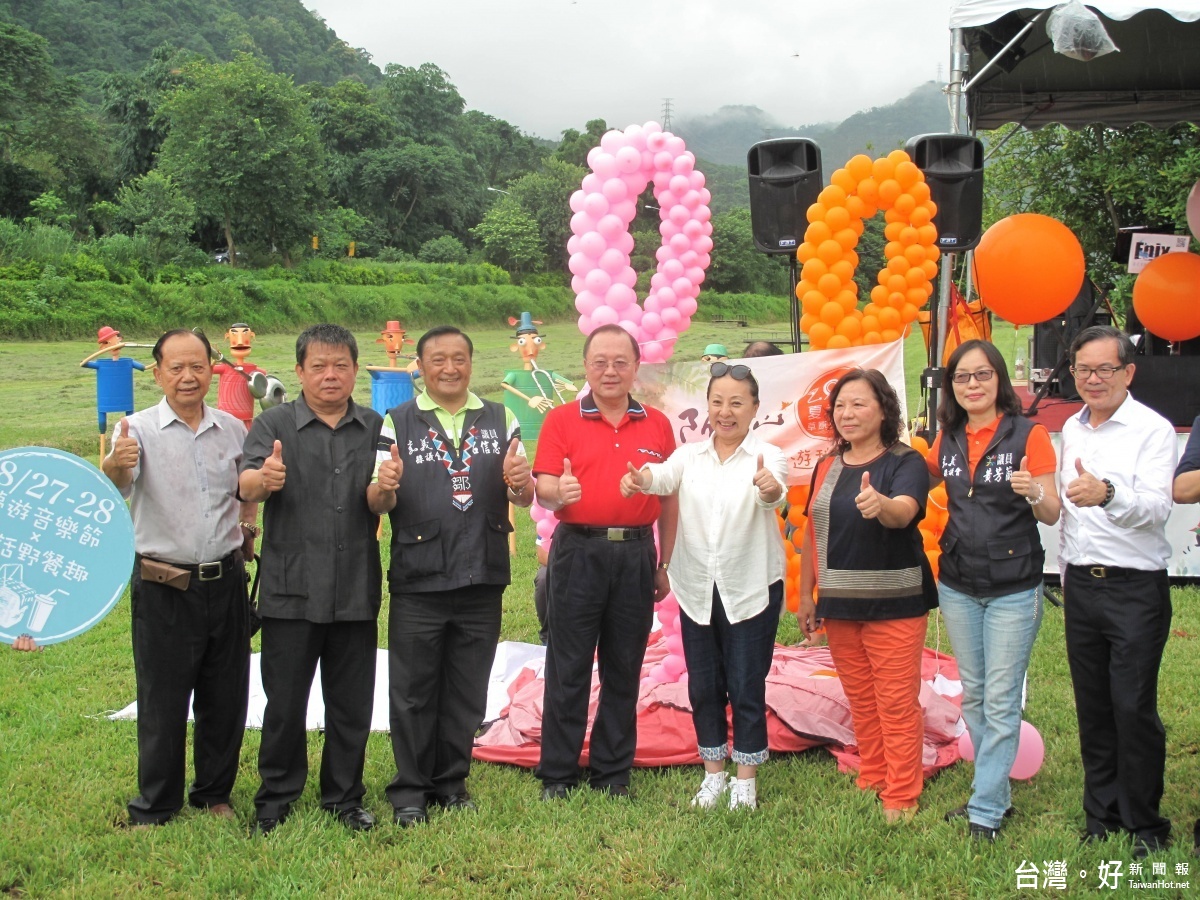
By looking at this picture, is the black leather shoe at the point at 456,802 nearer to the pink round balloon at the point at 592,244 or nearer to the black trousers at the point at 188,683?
the black trousers at the point at 188,683

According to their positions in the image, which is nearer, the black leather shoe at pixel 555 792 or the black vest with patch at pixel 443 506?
the black vest with patch at pixel 443 506

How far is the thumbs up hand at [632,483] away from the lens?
126 inches

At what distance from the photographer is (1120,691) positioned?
2.91 m

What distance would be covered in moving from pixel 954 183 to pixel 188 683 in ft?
13.6

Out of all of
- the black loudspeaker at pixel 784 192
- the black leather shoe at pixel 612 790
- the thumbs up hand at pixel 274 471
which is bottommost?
the black leather shoe at pixel 612 790

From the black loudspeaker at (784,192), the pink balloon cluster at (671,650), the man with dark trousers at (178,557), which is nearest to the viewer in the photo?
the man with dark trousers at (178,557)

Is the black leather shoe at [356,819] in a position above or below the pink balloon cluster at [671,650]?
below

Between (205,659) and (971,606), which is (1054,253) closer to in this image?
(971,606)

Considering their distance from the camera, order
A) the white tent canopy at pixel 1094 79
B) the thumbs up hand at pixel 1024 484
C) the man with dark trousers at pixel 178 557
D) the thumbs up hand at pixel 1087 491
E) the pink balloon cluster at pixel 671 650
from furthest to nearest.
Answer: the white tent canopy at pixel 1094 79 < the pink balloon cluster at pixel 671 650 < the man with dark trousers at pixel 178 557 < the thumbs up hand at pixel 1024 484 < the thumbs up hand at pixel 1087 491

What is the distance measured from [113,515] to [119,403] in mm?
6294

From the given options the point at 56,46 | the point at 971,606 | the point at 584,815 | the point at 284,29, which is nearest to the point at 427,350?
the point at 584,815

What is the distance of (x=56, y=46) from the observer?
6575cm

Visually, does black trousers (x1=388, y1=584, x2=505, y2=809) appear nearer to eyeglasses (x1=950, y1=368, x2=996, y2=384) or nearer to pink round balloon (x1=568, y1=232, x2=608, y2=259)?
eyeglasses (x1=950, y1=368, x2=996, y2=384)

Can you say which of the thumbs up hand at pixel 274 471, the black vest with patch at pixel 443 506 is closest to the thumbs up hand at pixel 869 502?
the black vest with patch at pixel 443 506
